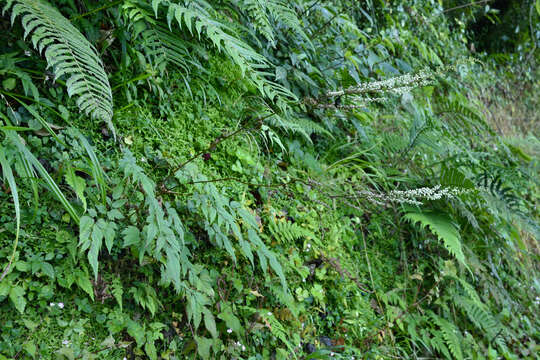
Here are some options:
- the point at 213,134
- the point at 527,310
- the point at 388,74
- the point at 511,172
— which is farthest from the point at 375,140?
the point at 527,310

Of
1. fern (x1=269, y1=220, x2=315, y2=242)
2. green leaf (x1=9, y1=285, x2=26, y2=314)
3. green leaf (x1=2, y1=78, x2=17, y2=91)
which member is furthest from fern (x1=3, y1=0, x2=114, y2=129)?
fern (x1=269, y1=220, x2=315, y2=242)

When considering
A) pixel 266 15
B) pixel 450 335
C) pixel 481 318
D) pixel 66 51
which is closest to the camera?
pixel 66 51

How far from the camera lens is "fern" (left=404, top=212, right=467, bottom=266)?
285 cm

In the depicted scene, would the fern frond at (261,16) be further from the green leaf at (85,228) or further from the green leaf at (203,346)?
the green leaf at (203,346)

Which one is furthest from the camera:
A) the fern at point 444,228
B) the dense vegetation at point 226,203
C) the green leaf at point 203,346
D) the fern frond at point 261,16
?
the fern at point 444,228

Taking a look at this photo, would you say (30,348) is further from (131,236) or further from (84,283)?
(131,236)

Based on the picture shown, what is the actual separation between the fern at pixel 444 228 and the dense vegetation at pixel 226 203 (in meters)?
0.02

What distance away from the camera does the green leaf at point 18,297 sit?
63.0 inches

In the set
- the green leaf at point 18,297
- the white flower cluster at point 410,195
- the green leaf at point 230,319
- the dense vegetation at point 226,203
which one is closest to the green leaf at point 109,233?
the dense vegetation at point 226,203

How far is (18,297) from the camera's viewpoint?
1.62 metres

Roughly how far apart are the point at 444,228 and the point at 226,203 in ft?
5.74

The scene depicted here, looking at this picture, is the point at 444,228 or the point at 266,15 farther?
the point at 444,228

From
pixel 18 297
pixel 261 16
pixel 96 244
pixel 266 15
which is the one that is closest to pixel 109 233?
pixel 96 244

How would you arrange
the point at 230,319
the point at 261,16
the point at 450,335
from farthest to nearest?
the point at 450,335 < the point at 261,16 < the point at 230,319
